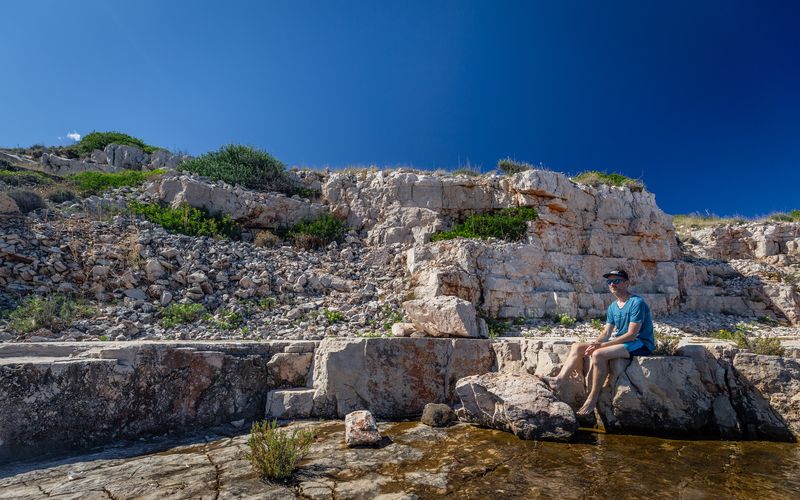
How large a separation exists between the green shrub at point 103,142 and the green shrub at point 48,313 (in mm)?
14644

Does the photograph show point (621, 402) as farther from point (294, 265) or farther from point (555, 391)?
point (294, 265)

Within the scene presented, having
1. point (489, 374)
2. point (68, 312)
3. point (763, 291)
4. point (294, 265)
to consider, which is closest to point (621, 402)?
point (489, 374)

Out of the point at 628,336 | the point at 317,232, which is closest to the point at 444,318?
the point at 628,336

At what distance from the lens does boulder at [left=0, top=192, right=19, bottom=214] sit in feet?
27.7

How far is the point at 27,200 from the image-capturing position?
9.01 metres

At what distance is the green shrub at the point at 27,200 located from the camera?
8.91 metres

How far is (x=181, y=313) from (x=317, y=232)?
4.67 m

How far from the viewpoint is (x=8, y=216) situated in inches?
331

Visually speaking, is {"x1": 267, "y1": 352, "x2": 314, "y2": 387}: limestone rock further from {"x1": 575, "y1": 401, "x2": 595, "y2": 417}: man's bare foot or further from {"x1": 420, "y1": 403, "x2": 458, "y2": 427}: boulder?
{"x1": 575, "y1": 401, "x2": 595, "y2": 417}: man's bare foot

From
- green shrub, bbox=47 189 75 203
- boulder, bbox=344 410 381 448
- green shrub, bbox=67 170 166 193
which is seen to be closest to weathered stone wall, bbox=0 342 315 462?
boulder, bbox=344 410 381 448

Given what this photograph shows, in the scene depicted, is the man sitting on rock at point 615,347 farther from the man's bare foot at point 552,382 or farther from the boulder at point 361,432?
the boulder at point 361,432

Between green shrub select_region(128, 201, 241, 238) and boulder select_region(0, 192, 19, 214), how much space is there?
2157mm

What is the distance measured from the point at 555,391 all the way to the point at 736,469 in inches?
63.9

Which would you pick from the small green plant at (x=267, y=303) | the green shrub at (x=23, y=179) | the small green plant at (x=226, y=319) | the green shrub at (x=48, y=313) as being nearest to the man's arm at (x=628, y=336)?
the small green plant at (x=226, y=319)
